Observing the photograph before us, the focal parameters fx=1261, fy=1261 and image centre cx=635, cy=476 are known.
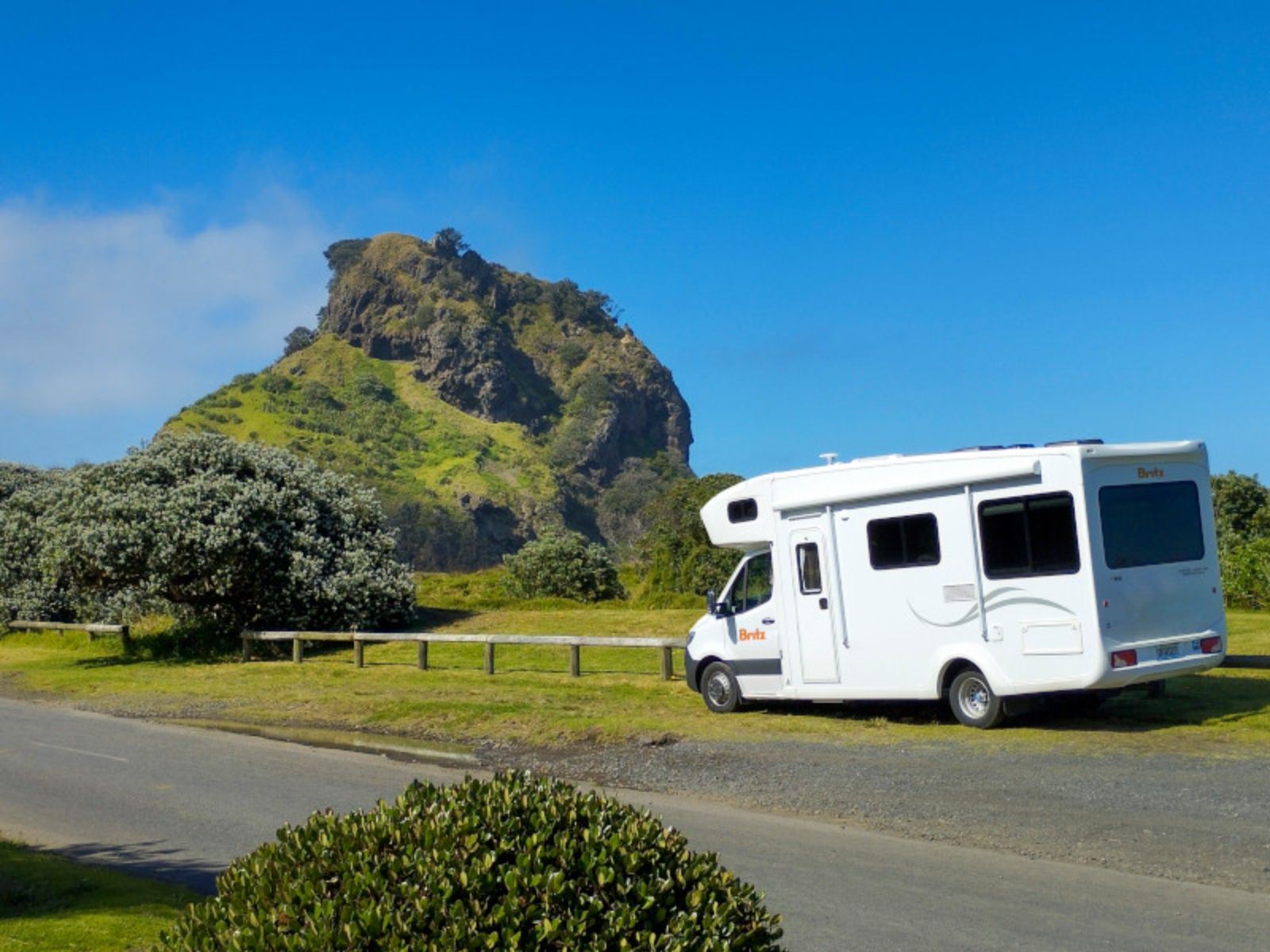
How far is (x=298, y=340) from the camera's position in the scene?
146 m

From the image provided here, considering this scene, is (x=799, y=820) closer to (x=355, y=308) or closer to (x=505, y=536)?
(x=505, y=536)

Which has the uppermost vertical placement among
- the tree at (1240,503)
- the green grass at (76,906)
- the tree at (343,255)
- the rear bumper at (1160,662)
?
the tree at (343,255)

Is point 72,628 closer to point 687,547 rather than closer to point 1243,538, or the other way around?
point 687,547

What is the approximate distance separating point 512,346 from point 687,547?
367ft

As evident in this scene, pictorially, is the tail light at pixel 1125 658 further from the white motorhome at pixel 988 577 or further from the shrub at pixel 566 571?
the shrub at pixel 566 571

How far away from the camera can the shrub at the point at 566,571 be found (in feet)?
118

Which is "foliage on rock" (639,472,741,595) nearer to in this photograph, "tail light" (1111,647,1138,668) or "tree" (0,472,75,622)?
"tree" (0,472,75,622)

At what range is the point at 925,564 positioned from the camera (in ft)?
47.9

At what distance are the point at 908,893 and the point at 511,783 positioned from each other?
4683 mm

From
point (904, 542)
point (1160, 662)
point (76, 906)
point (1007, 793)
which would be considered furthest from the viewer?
point (904, 542)

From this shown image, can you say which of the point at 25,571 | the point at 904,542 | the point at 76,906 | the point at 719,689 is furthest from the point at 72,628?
the point at 76,906

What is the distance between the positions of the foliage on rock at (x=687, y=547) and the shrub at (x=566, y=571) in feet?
4.64

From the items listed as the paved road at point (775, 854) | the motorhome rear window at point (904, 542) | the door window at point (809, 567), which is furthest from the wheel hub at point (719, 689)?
the paved road at point (775, 854)

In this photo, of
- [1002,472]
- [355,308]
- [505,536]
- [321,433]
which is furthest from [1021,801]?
[355,308]
